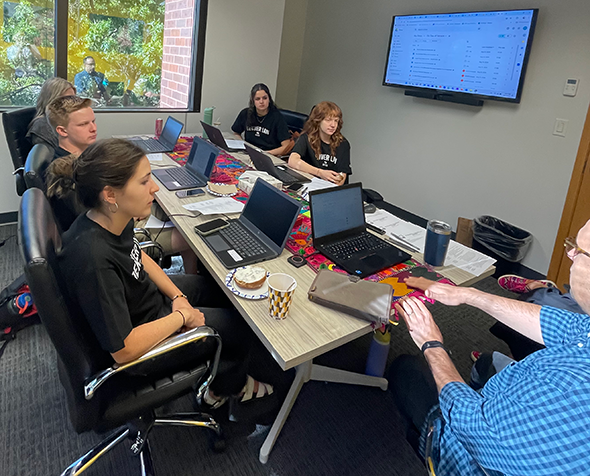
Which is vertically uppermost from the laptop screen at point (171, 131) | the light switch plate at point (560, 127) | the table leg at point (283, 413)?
the light switch plate at point (560, 127)

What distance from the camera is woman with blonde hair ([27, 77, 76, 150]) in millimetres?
2273

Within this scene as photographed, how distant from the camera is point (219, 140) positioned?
2996mm

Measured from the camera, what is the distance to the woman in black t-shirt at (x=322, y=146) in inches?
108

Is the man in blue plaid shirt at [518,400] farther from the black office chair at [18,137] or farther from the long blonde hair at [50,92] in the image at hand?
the long blonde hair at [50,92]

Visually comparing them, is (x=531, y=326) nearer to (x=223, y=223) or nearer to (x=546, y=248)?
(x=223, y=223)

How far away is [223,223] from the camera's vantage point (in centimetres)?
179

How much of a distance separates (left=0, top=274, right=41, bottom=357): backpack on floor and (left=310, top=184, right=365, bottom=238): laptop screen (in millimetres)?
1475

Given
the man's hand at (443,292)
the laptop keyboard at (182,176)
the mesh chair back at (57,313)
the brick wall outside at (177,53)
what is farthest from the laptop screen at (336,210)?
the brick wall outside at (177,53)

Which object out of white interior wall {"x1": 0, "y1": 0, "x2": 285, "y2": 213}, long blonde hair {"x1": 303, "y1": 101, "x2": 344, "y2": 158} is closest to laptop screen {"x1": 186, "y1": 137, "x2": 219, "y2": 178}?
long blonde hair {"x1": 303, "y1": 101, "x2": 344, "y2": 158}

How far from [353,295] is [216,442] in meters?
0.81

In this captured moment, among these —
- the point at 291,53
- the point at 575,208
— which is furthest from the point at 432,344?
the point at 291,53

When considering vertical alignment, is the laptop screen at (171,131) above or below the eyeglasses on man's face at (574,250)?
above

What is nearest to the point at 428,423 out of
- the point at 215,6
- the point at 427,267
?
the point at 427,267

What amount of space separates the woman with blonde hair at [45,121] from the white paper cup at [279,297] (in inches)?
63.6
